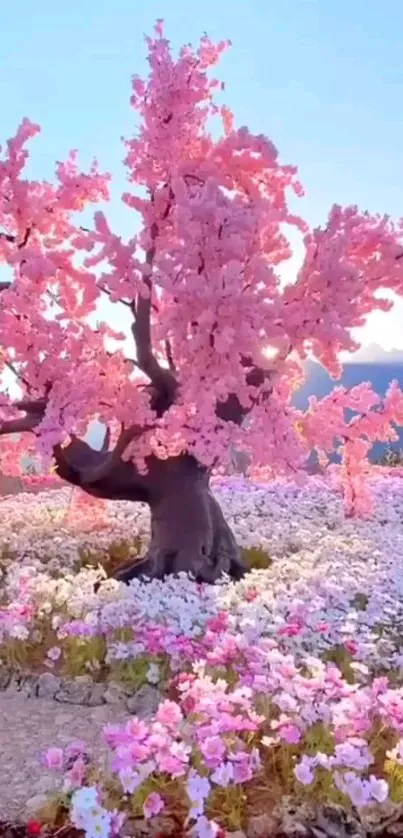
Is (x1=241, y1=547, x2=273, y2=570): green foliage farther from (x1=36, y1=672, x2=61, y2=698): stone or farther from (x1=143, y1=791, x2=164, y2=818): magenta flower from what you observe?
(x1=143, y1=791, x2=164, y2=818): magenta flower

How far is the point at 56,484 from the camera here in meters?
19.6

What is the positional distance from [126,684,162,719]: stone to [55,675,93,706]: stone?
300 millimetres

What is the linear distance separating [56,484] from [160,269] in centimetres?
1224

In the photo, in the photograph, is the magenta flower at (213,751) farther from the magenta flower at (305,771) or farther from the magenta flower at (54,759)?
the magenta flower at (54,759)

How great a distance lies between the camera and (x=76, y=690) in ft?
21.1

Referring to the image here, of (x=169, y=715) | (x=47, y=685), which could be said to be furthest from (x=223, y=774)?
(x=47, y=685)

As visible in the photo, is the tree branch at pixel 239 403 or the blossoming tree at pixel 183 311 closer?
the blossoming tree at pixel 183 311

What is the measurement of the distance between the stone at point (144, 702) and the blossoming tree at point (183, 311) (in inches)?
109

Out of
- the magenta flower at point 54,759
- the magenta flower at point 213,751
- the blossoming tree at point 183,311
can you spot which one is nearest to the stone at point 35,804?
the magenta flower at point 54,759

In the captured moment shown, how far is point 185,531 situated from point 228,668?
3.58m

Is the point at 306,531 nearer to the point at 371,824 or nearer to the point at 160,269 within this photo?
the point at 160,269

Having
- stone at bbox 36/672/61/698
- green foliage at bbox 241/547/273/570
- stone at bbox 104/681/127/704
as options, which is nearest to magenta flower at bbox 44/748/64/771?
stone at bbox 104/681/127/704

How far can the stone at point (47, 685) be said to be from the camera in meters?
6.48

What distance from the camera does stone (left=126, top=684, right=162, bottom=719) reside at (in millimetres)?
6016
